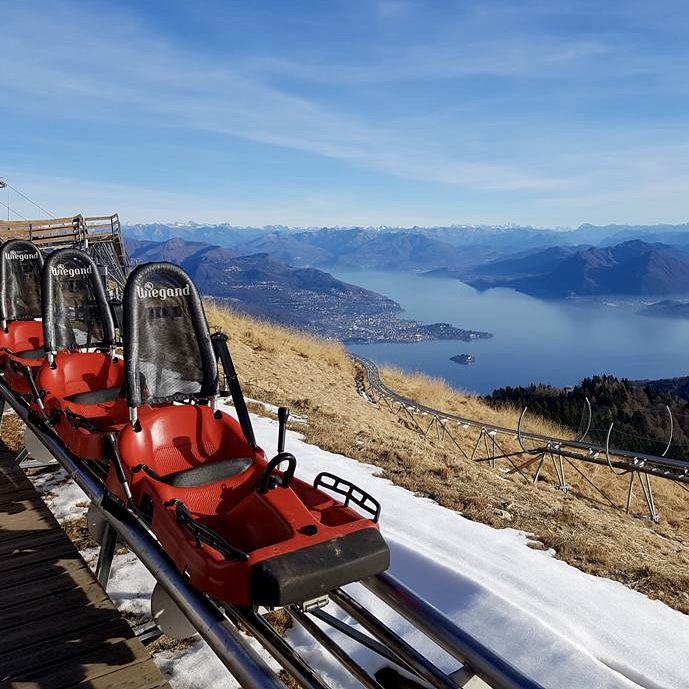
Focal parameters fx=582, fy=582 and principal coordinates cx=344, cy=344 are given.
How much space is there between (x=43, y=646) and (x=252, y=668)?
5.20 feet

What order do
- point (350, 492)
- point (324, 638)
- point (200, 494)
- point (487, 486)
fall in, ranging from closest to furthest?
point (324, 638) < point (350, 492) < point (200, 494) < point (487, 486)

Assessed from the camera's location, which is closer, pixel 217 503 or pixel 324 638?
pixel 324 638

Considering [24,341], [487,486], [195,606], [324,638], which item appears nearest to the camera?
[195,606]

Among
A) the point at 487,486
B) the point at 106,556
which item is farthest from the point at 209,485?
the point at 487,486

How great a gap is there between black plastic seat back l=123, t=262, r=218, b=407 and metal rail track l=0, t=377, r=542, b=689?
3.19 feet

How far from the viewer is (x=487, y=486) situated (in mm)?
7258

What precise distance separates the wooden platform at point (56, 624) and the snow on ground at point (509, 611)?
11.0 inches

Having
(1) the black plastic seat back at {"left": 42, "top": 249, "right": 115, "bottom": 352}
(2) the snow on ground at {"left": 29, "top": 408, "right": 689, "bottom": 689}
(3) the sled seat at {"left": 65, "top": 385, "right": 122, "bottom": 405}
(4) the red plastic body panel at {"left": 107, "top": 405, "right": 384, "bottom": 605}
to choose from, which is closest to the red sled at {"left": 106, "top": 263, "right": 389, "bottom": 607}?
(4) the red plastic body panel at {"left": 107, "top": 405, "right": 384, "bottom": 605}

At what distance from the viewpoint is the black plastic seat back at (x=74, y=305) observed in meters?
5.87

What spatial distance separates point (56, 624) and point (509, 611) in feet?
8.88

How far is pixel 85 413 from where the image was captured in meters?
5.53

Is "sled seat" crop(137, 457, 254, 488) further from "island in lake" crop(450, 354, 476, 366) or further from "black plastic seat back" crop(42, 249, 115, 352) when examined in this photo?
"island in lake" crop(450, 354, 476, 366)

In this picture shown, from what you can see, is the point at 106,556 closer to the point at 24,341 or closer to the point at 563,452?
the point at 24,341

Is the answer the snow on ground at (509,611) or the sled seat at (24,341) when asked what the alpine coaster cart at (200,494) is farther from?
the sled seat at (24,341)
